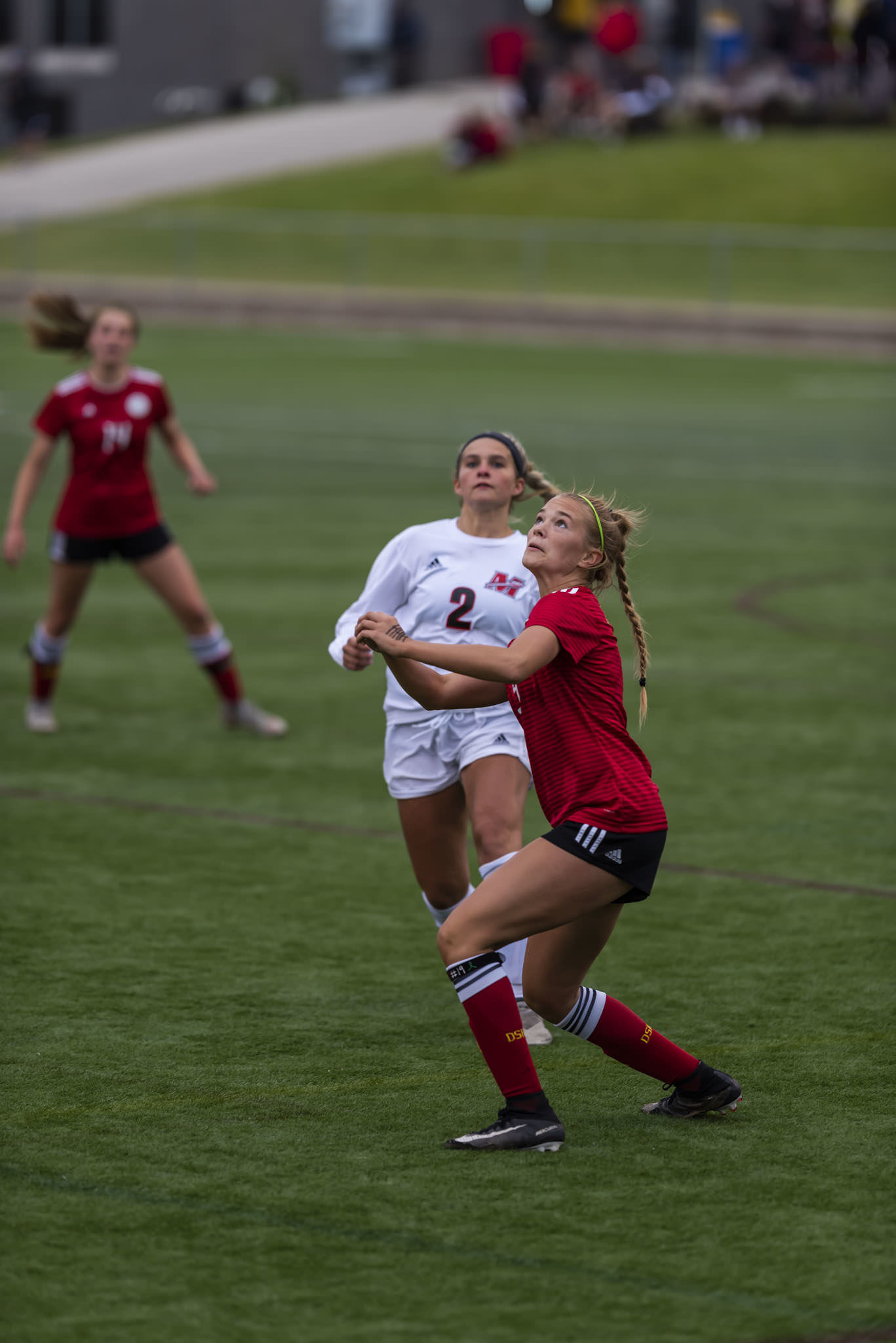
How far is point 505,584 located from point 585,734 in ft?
4.23

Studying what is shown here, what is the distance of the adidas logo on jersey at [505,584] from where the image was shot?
6.38m

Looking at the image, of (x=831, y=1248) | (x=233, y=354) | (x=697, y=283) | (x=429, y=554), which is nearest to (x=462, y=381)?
(x=233, y=354)

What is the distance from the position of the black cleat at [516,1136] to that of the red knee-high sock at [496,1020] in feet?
0.23

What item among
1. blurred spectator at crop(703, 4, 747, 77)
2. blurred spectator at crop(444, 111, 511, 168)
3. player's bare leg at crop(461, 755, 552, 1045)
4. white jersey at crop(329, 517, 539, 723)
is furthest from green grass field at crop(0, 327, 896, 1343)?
blurred spectator at crop(703, 4, 747, 77)

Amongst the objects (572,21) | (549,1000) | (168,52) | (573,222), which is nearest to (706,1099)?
(549,1000)

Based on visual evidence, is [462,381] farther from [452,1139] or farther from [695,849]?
[452,1139]

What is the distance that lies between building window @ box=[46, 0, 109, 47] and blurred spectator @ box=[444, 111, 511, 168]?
14.3m

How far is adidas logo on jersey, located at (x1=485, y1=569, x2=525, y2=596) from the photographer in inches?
251

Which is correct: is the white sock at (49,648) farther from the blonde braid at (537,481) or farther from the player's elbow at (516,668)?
the player's elbow at (516,668)

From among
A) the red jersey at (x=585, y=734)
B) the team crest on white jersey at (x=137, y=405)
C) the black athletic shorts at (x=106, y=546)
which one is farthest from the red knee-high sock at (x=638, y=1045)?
the team crest on white jersey at (x=137, y=405)

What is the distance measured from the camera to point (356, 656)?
5.34m

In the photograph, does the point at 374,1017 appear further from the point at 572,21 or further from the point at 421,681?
the point at 572,21

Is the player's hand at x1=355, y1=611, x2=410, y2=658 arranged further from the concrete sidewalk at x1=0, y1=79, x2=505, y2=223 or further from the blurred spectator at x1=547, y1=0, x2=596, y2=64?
the blurred spectator at x1=547, y1=0, x2=596, y2=64

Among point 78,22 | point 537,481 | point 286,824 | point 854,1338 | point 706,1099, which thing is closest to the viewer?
point 854,1338
